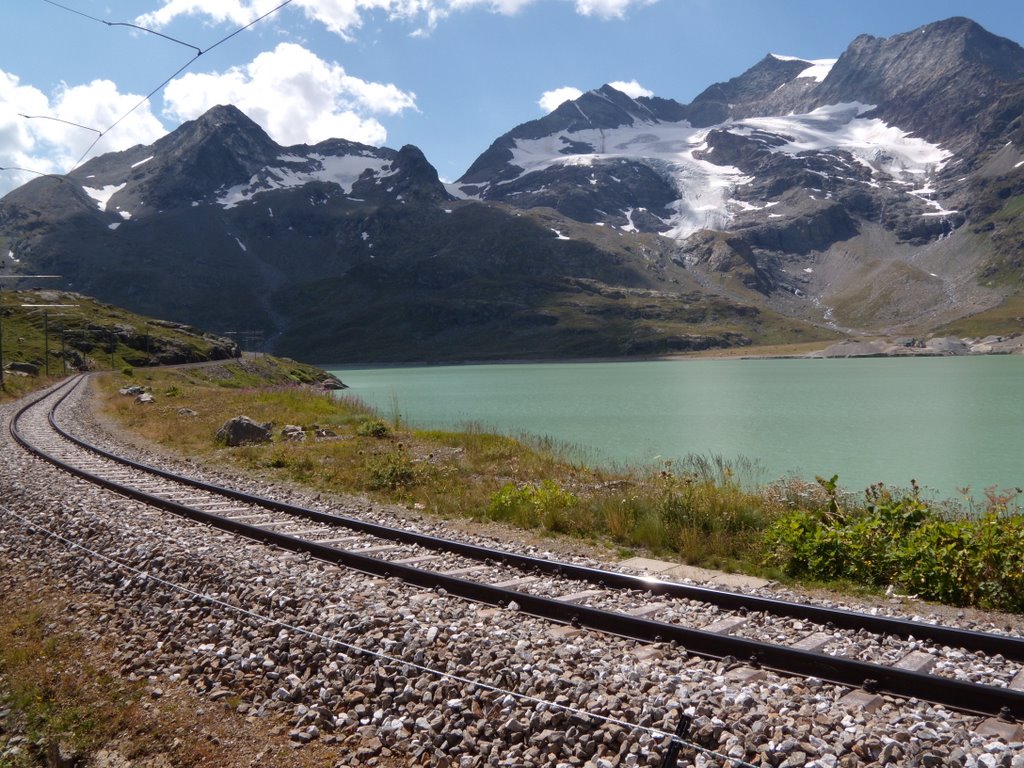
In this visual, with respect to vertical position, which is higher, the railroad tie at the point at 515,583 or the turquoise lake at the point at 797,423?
the railroad tie at the point at 515,583

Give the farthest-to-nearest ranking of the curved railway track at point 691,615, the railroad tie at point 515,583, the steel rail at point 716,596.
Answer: the railroad tie at point 515,583
the steel rail at point 716,596
the curved railway track at point 691,615

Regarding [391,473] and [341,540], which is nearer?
[341,540]

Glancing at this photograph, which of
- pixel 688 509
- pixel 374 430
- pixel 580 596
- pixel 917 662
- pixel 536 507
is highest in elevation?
pixel 917 662

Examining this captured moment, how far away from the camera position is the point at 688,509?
13234 millimetres

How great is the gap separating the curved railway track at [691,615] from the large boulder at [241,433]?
479 inches

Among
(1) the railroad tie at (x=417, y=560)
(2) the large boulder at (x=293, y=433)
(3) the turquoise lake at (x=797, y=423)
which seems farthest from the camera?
(3) the turquoise lake at (x=797, y=423)

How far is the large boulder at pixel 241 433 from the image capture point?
85.6ft

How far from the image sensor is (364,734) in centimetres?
638

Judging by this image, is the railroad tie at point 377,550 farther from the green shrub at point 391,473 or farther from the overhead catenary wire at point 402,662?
the green shrub at point 391,473

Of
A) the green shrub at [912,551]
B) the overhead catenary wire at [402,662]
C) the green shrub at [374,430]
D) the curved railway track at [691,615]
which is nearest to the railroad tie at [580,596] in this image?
the curved railway track at [691,615]

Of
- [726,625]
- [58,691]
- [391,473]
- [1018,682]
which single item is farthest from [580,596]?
[391,473]

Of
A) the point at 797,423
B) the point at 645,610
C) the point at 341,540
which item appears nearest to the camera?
the point at 645,610

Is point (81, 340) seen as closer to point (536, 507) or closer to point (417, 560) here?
point (536, 507)

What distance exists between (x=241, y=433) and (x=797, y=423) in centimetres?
3409
